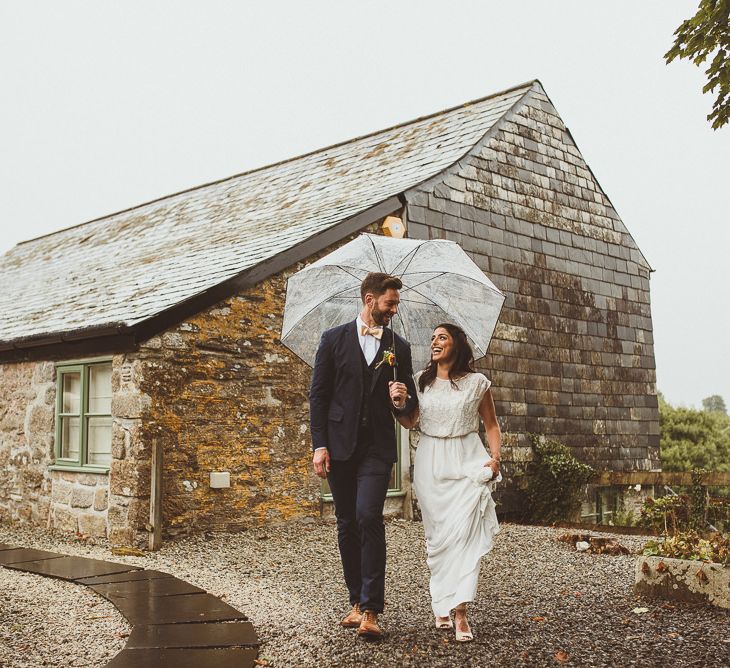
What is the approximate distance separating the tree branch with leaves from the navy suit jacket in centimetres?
226

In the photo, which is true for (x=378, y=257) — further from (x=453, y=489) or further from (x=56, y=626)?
(x=56, y=626)

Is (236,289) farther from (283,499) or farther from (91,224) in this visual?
(91,224)

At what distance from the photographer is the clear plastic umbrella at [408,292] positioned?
5168 millimetres

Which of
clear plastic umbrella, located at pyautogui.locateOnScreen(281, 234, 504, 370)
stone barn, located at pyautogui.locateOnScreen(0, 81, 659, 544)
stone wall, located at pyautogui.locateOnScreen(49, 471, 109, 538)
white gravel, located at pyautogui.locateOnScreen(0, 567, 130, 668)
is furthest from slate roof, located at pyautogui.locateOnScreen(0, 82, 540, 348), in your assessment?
clear plastic umbrella, located at pyautogui.locateOnScreen(281, 234, 504, 370)

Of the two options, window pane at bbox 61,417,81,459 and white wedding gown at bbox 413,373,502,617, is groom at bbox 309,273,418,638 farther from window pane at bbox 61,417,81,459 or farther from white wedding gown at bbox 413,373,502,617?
window pane at bbox 61,417,81,459

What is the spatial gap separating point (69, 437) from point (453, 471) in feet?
20.3

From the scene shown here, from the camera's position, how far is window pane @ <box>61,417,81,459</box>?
9.49 m

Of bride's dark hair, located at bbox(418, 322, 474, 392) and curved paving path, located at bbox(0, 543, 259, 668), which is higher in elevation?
bride's dark hair, located at bbox(418, 322, 474, 392)

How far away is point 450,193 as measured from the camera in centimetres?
1135

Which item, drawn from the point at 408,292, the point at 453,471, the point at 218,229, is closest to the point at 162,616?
the point at 453,471

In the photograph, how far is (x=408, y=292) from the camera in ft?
17.8

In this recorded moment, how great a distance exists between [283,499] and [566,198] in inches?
275

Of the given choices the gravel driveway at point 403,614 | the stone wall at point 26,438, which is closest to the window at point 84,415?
the stone wall at point 26,438

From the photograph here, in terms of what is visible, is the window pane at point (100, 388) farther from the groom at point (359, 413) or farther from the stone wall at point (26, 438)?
the groom at point (359, 413)
